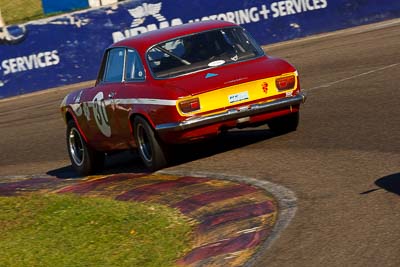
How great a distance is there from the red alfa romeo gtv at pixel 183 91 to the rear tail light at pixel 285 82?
0.03ft

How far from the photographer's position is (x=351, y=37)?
22703mm

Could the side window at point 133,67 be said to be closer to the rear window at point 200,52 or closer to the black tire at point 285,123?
the rear window at point 200,52

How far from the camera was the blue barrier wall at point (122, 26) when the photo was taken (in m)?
24.3

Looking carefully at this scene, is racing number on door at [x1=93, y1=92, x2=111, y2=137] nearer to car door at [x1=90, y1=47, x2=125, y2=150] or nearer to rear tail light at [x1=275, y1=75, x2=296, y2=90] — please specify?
car door at [x1=90, y1=47, x2=125, y2=150]

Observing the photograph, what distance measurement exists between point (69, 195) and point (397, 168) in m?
3.61

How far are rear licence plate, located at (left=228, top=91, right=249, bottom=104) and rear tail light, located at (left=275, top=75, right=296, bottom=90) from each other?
1.28ft

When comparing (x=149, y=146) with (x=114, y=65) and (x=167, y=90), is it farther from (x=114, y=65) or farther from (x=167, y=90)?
(x=114, y=65)

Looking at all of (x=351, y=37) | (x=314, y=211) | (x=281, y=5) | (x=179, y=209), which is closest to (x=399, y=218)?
(x=314, y=211)

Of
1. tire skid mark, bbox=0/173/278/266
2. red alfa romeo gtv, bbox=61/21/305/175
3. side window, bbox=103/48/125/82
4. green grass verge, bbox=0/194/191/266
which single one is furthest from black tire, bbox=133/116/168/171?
green grass verge, bbox=0/194/191/266

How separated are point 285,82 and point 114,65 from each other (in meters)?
2.16

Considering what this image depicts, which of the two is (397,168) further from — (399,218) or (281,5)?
(281,5)

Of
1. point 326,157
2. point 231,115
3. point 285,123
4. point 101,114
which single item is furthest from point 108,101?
point 326,157

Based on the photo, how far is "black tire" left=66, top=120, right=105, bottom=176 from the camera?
12336mm

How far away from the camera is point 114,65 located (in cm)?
1186
